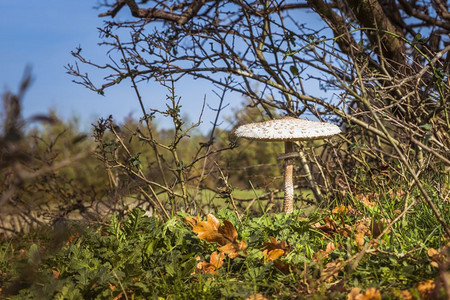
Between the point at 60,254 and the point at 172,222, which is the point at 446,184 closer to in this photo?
the point at 172,222

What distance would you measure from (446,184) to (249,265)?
2.24 meters

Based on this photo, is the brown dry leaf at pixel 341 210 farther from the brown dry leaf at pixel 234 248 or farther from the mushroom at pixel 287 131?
the brown dry leaf at pixel 234 248

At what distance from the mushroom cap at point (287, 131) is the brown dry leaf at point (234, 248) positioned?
808mm

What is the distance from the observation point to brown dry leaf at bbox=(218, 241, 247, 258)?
2713 mm

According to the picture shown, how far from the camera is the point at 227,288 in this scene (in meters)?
2.34

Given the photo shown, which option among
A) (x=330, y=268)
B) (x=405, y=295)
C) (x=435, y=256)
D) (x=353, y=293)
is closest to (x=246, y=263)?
(x=330, y=268)

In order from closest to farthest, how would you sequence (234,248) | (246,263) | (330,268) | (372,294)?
(372,294) → (330,268) → (246,263) → (234,248)

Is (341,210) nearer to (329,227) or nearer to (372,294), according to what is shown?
(329,227)

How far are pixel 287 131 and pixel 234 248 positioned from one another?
0.95 meters

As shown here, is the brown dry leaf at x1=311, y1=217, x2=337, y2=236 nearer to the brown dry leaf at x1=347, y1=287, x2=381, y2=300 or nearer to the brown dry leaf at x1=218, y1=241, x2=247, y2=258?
the brown dry leaf at x1=218, y1=241, x2=247, y2=258

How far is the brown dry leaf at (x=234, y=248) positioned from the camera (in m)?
2.71

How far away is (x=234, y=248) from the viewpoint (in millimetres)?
2744

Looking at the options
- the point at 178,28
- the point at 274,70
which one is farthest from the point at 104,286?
the point at 178,28

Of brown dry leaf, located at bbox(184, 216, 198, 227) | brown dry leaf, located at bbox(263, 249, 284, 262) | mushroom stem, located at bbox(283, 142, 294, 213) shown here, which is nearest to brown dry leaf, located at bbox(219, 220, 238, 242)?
brown dry leaf, located at bbox(263, 249, 284, 262)
